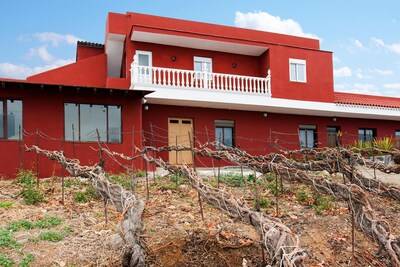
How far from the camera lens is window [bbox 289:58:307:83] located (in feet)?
61.0

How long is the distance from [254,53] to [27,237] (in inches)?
577

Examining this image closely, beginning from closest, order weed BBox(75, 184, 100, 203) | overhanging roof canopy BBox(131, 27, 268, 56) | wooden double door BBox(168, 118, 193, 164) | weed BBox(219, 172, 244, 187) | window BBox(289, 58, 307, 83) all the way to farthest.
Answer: weed BBox(75, 184, 100, 203)
weed BBox(219, 172, 244, 187)
overhanging roof canopy BBox(131, 27, 268, 56)
wooden double door BBox(168, 118, 193, 164)
window BBox(289, 58, 307, 83)

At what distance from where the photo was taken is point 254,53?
18.8m

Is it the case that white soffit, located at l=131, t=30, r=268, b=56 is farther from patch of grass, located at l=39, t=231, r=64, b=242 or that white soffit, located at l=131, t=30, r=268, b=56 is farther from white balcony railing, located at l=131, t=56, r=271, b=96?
patch of grass, located at l=39, t=231, r=64, b=242

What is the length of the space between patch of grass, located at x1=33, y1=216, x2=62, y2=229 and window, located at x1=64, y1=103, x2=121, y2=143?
6727 mm

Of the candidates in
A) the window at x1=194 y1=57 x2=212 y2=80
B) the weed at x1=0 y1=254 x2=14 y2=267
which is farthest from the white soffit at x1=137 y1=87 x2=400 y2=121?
the weed at x1=0 y1=254 x2=14 y2=267

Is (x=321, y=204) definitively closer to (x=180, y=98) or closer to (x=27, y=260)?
(x=27, y=260)

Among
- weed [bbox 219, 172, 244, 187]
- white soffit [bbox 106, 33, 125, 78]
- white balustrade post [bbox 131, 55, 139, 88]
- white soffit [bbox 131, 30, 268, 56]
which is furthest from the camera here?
white soffit [bbox 106, 33, 125, 78]

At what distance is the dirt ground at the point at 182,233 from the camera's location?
5.54m

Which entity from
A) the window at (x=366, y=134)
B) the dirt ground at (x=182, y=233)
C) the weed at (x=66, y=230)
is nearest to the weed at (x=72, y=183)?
the dirt ground at (x=182, y=233)

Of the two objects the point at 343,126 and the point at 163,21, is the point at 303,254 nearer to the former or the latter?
the point at 163,21

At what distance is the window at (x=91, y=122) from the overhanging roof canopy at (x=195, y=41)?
11.9 ft

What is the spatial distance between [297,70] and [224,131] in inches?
182

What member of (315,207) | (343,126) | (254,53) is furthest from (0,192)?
(343,126)
